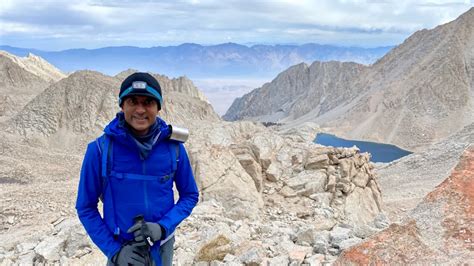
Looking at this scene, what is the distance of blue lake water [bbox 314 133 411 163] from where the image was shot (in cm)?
8141

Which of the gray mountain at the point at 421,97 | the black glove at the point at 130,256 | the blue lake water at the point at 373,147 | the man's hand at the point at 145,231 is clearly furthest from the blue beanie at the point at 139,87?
the gray mountain at the point at 421,97

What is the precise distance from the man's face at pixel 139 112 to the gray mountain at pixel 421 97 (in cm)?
9340

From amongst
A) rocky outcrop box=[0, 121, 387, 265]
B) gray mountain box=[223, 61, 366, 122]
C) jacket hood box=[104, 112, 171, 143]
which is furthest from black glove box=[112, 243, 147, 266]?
gray mountain box=[223, 61, 366, 122]

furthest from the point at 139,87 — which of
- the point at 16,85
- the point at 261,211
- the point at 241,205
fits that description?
the point at 16,85

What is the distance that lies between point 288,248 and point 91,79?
1860 inches

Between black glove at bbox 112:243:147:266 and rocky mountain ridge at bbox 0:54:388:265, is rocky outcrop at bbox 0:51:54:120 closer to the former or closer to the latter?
rocky mountain ridge at bbox 0:54:388:265

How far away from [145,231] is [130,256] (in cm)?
26

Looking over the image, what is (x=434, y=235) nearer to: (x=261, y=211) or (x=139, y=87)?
(x=139, y=87)

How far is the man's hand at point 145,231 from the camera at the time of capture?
3.62 meters

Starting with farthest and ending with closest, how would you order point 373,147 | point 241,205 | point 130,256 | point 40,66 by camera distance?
1. point 373,147
2. point 40,66
3. point 241,205
4. point 130,256

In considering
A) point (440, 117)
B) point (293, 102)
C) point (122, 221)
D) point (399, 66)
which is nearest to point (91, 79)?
point (122, 221)

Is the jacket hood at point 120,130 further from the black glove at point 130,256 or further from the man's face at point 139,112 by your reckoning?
the black glove at point 130,256

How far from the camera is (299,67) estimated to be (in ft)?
584

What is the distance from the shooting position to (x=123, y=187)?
12.0 ft
